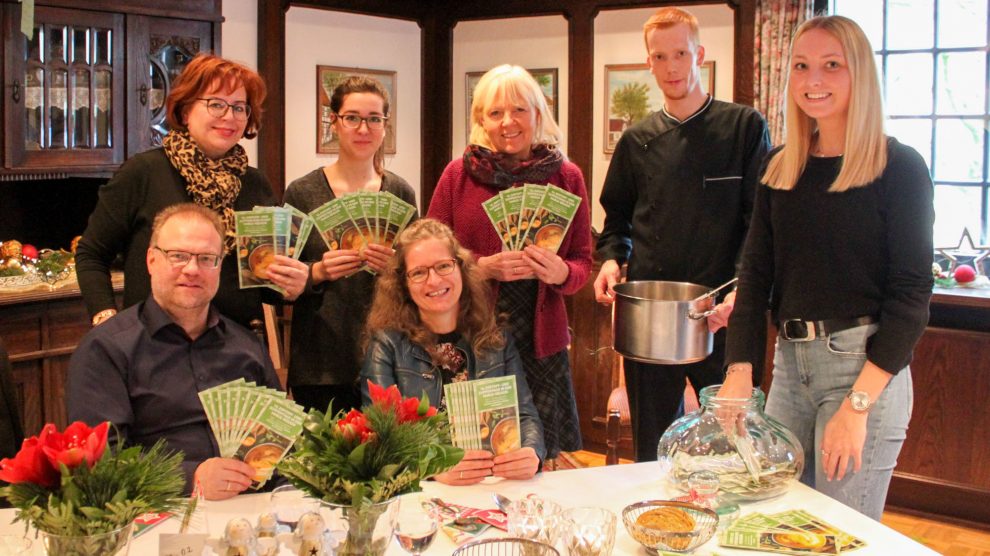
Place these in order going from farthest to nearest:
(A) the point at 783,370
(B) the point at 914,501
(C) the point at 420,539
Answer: (B) the point at 914,501, (A) the point at 783,370, (C) the point at 420,539

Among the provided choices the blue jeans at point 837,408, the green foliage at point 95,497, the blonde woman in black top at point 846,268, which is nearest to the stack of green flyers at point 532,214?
the blonde woman in black top at point 846,268

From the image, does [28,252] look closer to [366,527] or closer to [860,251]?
[366,527]

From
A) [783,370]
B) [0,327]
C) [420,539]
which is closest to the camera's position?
[420,539]

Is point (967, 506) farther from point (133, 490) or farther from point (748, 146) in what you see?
point (133, 490)

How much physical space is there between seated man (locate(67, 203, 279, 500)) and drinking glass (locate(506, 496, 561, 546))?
32.1 inches

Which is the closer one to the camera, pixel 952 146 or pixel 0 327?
pixel 0 327

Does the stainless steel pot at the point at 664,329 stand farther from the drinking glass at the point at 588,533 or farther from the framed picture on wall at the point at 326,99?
the framed picture on wall at the point at 326,99

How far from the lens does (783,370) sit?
7.70 feet

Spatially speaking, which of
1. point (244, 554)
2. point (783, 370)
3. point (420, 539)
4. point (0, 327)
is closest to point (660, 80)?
point (783, 370)

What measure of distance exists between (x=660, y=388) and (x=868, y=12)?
2.82m

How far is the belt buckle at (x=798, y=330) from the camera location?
2.27 meters

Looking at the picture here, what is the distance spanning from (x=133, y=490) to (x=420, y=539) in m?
0.51

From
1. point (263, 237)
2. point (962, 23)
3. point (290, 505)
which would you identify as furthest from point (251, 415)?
point (962, 23)

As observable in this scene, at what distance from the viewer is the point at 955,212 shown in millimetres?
4918
